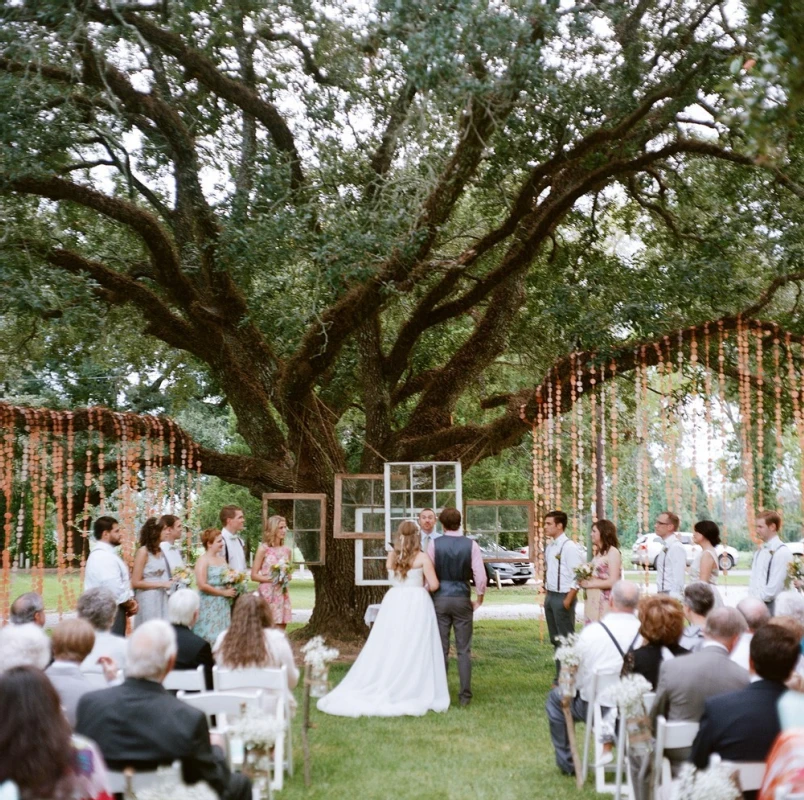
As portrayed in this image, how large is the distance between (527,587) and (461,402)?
16053 millimetres

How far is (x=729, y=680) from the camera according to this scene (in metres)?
4.55

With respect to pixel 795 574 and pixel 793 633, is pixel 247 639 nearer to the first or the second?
pixel 793 633

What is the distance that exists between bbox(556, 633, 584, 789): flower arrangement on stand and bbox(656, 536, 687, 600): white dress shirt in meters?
2.74

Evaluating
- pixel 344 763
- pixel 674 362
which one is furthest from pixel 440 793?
pixel 674 362

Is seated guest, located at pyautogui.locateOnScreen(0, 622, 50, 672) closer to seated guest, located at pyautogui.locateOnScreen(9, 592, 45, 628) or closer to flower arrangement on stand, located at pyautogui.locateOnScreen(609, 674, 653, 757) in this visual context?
seated guest, located at pyautogui.locateOnScreen(9, 592, 45, 628)

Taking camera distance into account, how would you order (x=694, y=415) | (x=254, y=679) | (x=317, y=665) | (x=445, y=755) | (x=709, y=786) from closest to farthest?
(x=709, y=786), (x=254, y=679), (x=317, y=665), (x=445, y=755), (x=694, y=415)

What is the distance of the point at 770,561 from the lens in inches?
331

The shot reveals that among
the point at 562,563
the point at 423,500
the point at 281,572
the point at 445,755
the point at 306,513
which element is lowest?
the point at 445,755

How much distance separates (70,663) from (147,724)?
2.96 feet

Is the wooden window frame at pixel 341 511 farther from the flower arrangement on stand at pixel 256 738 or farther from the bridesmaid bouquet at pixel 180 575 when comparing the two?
the flower arrangement on stand at pixel 256 738

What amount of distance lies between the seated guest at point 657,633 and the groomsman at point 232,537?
465 centimetres

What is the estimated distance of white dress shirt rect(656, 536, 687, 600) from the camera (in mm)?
8781

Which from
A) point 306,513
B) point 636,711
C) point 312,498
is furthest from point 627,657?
point 306,513

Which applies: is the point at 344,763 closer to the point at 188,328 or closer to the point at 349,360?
the point at 188,328
